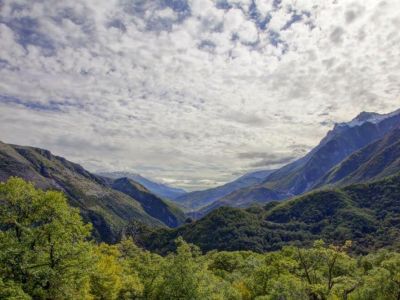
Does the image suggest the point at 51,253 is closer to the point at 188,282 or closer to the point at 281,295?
the point at 188,282

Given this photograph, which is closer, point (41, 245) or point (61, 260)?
point (61, 260)

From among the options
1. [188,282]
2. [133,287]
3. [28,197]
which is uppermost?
[28,197]

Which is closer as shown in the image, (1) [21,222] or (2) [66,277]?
(2) [66,277]

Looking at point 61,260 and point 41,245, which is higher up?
point 41,245

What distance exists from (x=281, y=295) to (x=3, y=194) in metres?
42.0

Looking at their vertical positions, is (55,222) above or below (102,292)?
above

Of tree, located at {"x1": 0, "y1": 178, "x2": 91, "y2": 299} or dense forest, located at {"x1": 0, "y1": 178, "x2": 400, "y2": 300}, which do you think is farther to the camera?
dense forest, located at {"x1": 0, "y1": 178, "x2": 400, "y2": 300}

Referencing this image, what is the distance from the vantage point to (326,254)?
46.4 metres

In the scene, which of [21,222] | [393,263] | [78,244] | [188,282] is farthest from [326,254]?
[21,222]

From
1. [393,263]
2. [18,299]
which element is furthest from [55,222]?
[393,263]

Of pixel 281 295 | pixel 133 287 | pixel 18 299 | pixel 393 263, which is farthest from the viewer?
pixel 133 287

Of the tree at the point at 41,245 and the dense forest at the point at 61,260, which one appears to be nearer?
the tree at the point at 41,245

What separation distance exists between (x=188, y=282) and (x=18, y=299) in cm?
2449

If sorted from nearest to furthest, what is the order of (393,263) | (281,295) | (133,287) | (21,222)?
(21,222) < (393,263) < (281,295) < (133,287)
